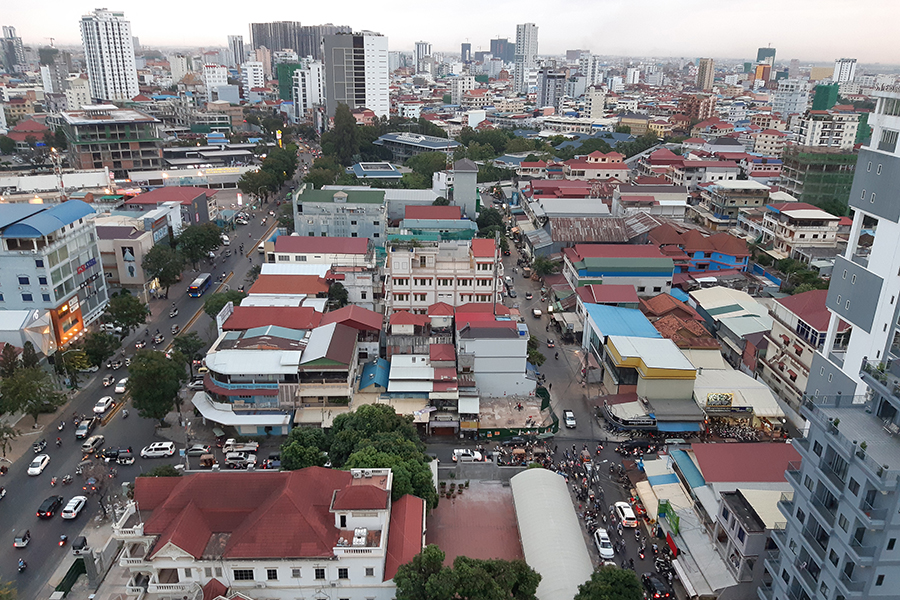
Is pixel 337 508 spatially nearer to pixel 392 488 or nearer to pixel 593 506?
pixel 392 488

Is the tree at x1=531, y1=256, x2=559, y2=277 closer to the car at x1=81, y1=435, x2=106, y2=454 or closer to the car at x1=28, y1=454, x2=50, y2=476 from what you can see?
the car at x1=81, y1=435, x2=106, y2=454

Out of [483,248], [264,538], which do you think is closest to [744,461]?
[264,538]

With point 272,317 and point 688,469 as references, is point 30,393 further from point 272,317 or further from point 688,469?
point 688,469

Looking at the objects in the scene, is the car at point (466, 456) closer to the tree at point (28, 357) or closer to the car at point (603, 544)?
the car at point (603, 544)

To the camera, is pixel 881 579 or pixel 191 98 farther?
pixel 191 98

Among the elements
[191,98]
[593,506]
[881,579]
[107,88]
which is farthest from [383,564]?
[107,88]

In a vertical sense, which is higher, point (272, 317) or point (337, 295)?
point (272, 317)

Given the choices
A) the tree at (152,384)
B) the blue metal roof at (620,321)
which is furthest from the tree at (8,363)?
the blue metal roof at (620,321)
